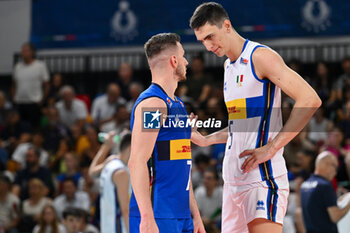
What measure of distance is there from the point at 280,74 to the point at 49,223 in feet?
17.9

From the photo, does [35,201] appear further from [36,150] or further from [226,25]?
[226,25]

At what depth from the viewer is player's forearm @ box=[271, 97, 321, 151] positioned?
3879mm

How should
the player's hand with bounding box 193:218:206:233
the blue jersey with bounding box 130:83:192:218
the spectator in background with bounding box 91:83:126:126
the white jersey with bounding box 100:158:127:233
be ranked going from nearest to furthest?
the blue jersey with bounding box 130:83:192:218
the player's hand with bounding box 193:218:206:233
the white jersey with bounding box 100:158:127:233
the spectator in background with bounding box 91:83:126:126

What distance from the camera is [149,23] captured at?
42.1ft

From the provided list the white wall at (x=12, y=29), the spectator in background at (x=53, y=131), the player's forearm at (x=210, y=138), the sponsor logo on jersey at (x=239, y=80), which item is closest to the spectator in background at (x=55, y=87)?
the spectator in background at (x=53, y=131)

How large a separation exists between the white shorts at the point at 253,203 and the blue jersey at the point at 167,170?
47cm

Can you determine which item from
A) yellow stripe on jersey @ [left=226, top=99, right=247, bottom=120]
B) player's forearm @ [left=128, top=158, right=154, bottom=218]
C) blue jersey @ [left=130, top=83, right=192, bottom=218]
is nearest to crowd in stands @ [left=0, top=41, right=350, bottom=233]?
yellow stripe on jersey @ [left=226, top=99, right=247, bottom=120]

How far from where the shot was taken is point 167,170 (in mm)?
3830

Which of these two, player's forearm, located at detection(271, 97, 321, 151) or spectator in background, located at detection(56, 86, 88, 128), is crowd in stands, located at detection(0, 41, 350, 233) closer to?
spectator in background, located at detection(56, 86, 88, 128)

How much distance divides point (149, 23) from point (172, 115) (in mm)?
9199

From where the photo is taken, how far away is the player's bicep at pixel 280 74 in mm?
3896

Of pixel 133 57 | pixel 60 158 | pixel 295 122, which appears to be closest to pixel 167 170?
pixel 295 122

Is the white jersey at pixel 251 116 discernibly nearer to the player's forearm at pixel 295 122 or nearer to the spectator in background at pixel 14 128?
the player's forearm at pixel 295 122

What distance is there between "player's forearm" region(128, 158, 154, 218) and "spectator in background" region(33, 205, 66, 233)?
16.8ft
